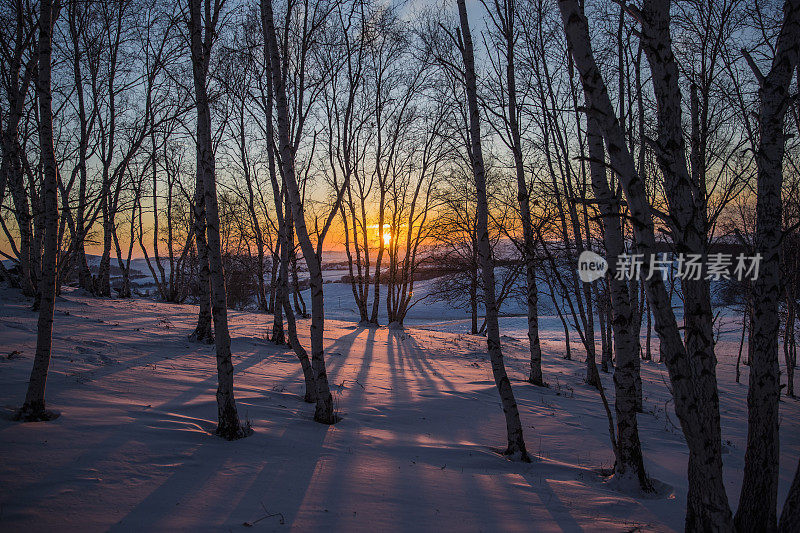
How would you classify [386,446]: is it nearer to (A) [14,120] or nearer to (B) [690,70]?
(A) [14,120]

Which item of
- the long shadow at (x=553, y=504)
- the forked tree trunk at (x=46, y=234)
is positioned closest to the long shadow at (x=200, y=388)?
the forked tree trunk at (x=46, y=234)

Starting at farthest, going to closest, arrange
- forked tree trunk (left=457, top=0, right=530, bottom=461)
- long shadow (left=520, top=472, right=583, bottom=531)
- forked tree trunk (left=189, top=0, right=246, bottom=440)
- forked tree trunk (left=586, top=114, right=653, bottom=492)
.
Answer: forked tree trunk (left=457, top=0, right=530, bottom=461)
forked tree trunk (left=189, top=0, right=246, bottom=440)
forked tree trunk (left=586, top=114, right=653, bottom=492)
long shadow (left=520, top=472, right=583, bottom=531)

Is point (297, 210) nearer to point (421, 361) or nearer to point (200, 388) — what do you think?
point (200, 388)

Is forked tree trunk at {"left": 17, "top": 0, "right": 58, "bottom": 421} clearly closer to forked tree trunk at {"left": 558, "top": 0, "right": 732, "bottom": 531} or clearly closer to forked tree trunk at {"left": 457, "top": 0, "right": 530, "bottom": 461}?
forked tree trunk at {"left": 457, "top": 0, "right": 530, "bottom": 461}

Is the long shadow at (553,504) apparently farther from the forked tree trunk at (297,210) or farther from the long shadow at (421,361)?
the long shadow at (421,361)

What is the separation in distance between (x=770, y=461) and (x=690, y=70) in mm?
7777

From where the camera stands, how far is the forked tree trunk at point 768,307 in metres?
2.82

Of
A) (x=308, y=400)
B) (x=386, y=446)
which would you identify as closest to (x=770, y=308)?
(x=386, y=446)

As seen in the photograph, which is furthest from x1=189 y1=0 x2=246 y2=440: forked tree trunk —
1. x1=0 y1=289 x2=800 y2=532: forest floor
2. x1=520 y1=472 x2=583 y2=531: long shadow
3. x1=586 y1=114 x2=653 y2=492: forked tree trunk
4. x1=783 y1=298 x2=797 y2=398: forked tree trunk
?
x1=783 y1=298 x2=797 y2=398: forked tree trunk

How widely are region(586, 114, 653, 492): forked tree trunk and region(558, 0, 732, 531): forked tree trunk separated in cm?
131

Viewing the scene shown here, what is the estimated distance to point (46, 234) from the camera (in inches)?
148

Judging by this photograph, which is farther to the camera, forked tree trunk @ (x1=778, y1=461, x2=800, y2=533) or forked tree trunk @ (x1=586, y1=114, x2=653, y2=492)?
forked tree trunk @ (x1=586, y1=114, x2=653, y2=492)

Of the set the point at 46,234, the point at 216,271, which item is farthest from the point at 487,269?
the point at 46,234

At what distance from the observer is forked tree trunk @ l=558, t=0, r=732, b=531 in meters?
2.39
